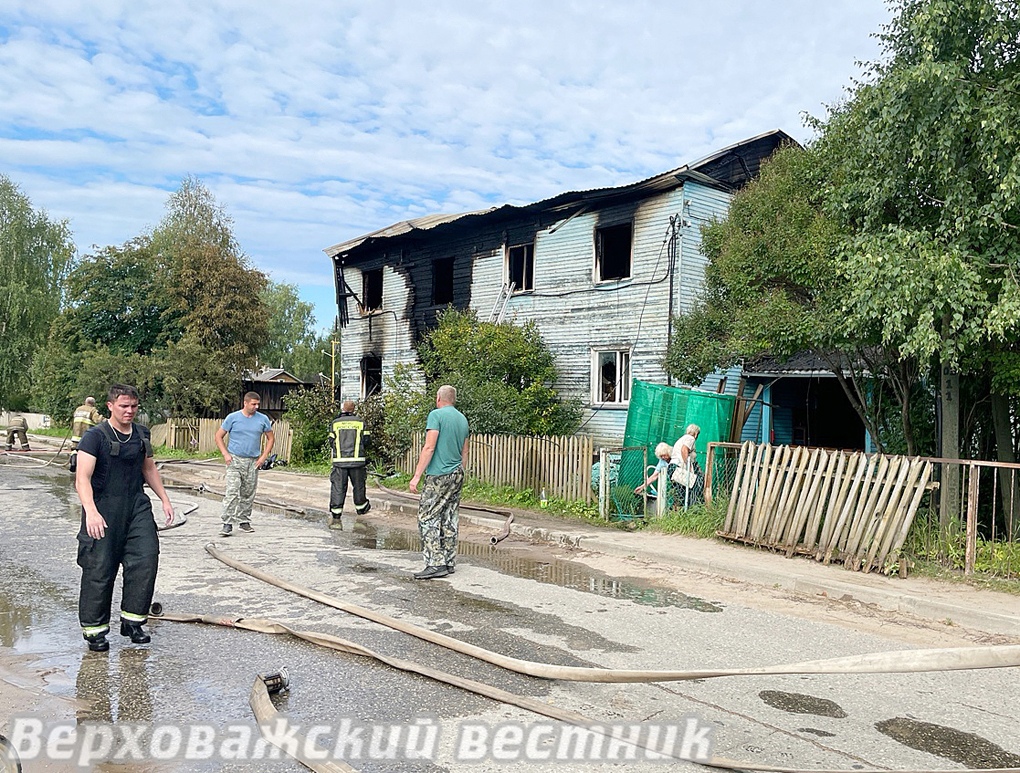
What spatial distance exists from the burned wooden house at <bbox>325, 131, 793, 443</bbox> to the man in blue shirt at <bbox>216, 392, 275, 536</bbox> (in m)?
9.28

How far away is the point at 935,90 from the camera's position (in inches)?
335

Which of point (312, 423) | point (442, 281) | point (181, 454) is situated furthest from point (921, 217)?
point (181, 454)

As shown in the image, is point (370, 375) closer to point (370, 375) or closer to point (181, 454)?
point (370, 375)

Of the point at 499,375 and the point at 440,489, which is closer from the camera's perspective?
the point at 440,489

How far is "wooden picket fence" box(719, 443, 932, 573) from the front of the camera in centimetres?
859

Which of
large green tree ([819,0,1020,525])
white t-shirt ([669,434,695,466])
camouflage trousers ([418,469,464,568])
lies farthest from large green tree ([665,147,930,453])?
camouflage trousers ([418,469,464,568])

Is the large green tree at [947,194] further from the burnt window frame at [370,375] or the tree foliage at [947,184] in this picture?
the burnt window frame at [370,375]

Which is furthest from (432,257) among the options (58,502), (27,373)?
(27,373)

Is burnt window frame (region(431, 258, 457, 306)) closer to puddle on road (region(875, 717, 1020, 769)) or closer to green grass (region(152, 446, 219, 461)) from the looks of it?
green grass (region(152, 446, 219, 461))

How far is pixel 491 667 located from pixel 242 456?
6.65 m

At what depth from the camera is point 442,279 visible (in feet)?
82.4

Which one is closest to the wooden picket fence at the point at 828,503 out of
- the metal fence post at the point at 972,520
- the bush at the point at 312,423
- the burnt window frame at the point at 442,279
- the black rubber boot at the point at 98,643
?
the metal fence post at the point at 972,520

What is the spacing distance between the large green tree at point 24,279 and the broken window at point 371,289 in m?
28.1

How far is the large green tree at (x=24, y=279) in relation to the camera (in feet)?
152
